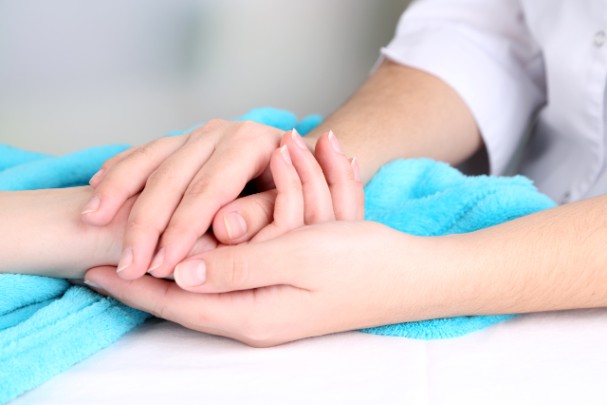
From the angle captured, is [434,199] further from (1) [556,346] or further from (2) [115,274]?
(2) [115,274]

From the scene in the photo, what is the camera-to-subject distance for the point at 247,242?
2.16 feet

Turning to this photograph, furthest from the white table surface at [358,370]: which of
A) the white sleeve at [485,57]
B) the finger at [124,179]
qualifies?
the white sleeve at [485,57]

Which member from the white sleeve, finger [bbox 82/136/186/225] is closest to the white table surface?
finger [bbox 82/136/186/225]

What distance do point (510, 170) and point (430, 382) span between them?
3.13ft

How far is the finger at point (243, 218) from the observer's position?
25.4 inches

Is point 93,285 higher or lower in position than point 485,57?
lower

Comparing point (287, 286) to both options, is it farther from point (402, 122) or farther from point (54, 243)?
point (402, 122)

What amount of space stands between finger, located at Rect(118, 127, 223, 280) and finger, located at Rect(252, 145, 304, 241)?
8 centimetres

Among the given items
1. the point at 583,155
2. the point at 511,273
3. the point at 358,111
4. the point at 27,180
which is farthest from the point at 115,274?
the point at 583,155

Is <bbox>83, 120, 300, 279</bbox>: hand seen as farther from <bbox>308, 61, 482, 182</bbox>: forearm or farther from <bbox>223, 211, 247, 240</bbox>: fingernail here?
<bbox>308, 61, 482, 182</bbox>: forearm

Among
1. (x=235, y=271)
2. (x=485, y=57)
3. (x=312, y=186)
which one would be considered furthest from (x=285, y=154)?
(x=485, y=57)

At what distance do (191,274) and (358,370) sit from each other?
0.50 ft

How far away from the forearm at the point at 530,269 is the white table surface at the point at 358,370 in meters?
0.02

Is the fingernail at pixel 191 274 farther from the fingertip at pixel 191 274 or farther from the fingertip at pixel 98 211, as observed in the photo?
the fingertip at pixel 98 211
